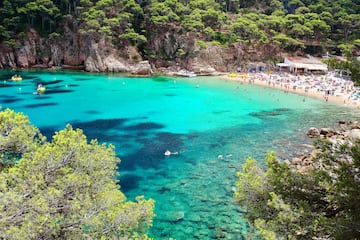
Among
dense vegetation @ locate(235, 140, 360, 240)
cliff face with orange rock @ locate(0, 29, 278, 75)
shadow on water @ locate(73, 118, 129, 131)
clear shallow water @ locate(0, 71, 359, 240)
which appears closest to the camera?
dense vegetation @ locate(235, 140, 360, 240)

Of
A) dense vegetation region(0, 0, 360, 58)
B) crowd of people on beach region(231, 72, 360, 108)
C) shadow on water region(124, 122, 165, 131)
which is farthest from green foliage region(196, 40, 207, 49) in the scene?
shadow on water region(124, 122, 165, 131)

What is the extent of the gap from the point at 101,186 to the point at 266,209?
540cm

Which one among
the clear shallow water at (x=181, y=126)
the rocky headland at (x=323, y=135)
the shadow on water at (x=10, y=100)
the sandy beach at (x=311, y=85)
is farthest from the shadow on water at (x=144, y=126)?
the sandy beach at (x=311, y=85)

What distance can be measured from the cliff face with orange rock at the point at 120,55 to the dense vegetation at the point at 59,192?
55162mm

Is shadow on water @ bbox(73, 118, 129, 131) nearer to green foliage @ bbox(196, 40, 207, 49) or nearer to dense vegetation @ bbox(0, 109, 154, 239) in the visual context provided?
dense vegetation @ bbox(0, 109, 154, 239)

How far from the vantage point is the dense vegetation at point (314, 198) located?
23.9ft

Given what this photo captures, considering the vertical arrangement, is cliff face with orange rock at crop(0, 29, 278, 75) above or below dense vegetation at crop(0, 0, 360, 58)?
below

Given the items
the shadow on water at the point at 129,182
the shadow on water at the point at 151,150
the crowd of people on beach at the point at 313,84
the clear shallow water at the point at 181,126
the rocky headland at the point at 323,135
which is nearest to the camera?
the clear shallow water at the point at 181,126

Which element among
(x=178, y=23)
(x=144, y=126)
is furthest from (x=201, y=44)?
(x=144, y=126)

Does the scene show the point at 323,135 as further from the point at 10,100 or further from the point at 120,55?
the point at 120,55

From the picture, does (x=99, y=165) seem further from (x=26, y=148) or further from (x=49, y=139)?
(x=49, y=139)

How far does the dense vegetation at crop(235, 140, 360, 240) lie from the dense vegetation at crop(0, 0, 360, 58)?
2175 inches

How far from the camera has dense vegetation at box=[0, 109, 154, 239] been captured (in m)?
6.91

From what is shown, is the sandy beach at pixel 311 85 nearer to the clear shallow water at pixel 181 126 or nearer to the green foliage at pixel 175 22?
the clear shallow water at pixel 181 126
